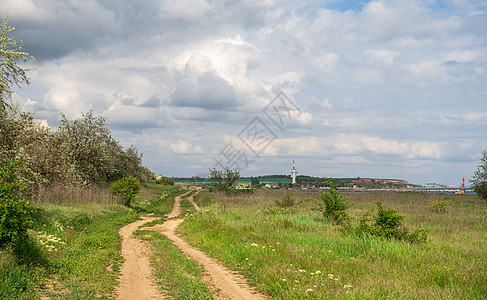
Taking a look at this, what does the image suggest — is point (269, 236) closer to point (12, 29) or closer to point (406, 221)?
point (406, 221)

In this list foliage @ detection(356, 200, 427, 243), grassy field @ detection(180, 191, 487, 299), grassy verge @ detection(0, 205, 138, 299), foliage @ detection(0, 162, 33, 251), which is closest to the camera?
grassy field @ detection(180, 191, 487, 299)

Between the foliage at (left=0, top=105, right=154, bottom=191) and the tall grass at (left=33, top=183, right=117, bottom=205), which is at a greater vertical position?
the foliage at (left=0, top=105, right=154, bottom=191)

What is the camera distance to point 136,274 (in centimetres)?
866

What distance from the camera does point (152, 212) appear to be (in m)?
25.5

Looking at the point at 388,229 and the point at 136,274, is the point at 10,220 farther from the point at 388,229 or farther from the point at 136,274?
the point at 388,229

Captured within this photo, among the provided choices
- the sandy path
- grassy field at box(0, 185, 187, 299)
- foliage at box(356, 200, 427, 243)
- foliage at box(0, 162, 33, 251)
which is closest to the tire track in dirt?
grassy field at box(0, 185, 187, 299)

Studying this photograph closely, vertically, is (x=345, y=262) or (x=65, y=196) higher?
(x=65, y=196)

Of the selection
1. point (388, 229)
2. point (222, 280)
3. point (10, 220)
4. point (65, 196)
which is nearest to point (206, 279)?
point (222, 280)

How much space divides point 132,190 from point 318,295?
75.9ft

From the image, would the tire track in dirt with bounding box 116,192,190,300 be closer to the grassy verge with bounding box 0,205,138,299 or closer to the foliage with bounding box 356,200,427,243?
the grassy verge with bounding box 0,205,138,299

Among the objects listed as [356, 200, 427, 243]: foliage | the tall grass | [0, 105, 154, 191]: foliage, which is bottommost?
[356, 200, 427, 243]: foliage

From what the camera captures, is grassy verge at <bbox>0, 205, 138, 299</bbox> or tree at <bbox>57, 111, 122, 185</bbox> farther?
tree at <bbox>57, 111, 122, 185</bbox>

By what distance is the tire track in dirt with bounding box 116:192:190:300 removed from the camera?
707 centimetres

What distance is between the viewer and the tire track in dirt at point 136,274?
23.2 ft
